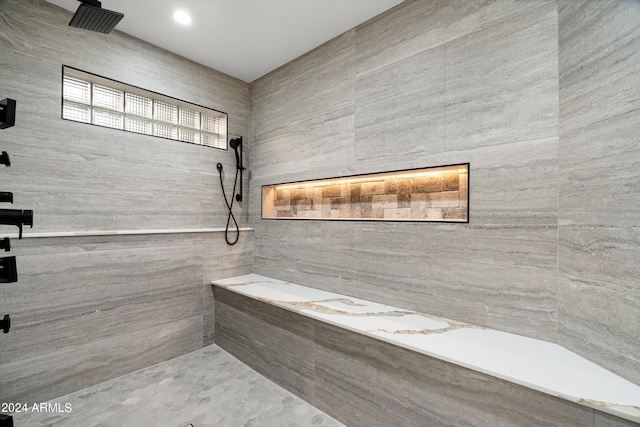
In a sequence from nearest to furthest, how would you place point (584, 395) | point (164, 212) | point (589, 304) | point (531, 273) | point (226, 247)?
point (584, 395), point (589, 304), point (531, 273), point (164, 212), point (226, 247)

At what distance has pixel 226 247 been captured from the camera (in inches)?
111

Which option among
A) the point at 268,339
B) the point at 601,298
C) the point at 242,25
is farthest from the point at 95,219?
the point at 601,298

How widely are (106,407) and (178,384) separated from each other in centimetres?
42

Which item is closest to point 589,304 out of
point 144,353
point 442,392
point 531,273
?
point 531,273

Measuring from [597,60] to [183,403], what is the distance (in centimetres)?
284

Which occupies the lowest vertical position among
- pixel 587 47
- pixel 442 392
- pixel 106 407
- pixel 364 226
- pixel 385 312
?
pixel 106 407

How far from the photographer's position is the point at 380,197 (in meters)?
2.20

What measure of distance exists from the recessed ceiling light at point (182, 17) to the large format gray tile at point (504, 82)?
1774 mm

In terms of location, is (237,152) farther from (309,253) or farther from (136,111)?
(309,253)

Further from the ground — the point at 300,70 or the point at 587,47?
the point at 300,70

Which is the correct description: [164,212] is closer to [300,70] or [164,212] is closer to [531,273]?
[300,70]

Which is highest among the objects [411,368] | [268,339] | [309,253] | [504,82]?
[504,82]

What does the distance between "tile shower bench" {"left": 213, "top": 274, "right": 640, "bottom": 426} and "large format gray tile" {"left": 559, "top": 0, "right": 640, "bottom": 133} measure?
1.05 meters

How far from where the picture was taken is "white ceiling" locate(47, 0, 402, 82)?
1942mm
